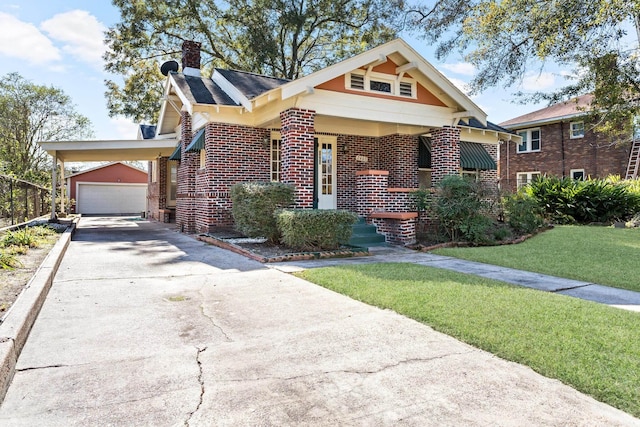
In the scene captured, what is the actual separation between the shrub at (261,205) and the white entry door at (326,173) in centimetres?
330

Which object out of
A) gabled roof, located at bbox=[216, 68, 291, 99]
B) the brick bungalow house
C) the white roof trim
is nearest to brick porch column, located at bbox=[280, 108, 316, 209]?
the brick bungalow house

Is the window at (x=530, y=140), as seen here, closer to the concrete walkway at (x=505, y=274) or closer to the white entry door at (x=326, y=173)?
the white entry door at (x=326, y=173)

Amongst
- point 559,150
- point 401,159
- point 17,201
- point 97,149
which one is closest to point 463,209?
point 401,159

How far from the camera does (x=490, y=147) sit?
15977 mm

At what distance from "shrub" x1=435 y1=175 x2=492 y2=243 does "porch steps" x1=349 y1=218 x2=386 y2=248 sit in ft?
5.21

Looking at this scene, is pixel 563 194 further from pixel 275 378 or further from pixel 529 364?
pixel 275 378

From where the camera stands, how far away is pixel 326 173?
12.6 m

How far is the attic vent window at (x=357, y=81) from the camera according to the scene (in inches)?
424

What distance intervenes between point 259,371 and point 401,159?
1094cm

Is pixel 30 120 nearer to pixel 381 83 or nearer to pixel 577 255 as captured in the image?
pixel 381 83

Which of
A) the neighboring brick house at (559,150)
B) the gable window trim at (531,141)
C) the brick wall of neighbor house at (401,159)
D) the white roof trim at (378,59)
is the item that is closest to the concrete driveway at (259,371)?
the white roof trim at (378,59)

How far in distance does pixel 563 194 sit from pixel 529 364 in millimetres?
14464

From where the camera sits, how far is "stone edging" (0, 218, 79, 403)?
2.83 metres

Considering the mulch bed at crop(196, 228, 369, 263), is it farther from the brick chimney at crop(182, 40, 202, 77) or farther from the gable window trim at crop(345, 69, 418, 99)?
the brick chimney at crop(182, 40, 202, 77)
